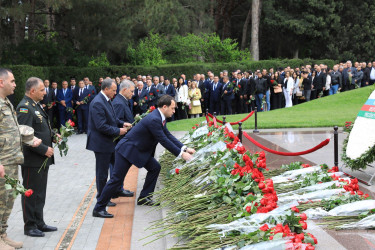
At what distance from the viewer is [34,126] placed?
6.98m

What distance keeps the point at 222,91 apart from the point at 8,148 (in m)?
16.8

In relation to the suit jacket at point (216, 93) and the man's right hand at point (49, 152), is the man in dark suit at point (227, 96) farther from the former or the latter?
the man's right hand at point (49, 152)

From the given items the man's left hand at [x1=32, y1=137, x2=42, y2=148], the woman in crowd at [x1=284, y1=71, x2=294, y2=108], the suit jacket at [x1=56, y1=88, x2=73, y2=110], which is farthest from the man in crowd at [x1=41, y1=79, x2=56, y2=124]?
the man's left hand at [x1=32, y1=137, x2=42, y2=148]

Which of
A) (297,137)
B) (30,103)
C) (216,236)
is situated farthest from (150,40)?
(216,236)

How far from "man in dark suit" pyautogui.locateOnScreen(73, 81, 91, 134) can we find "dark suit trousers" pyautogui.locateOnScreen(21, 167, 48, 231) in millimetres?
13133

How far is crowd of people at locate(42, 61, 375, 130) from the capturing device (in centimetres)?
2033

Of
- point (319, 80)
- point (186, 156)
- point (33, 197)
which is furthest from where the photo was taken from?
point (319, 80)

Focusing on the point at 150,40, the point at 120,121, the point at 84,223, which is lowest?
the point at 84,223

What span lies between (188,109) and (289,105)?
5.14m

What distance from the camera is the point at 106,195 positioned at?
7.78 metres

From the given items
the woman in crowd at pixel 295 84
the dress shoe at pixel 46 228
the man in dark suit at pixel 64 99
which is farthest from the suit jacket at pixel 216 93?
the dress shoe at pixel 46 228

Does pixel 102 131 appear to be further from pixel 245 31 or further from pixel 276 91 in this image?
pixel 245 31

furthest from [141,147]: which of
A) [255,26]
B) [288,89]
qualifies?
[255,26]

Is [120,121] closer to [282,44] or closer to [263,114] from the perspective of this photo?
[263,114]
